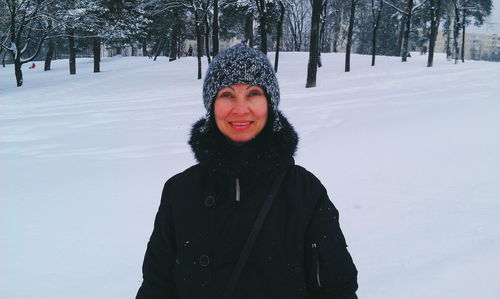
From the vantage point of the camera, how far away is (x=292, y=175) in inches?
72.9

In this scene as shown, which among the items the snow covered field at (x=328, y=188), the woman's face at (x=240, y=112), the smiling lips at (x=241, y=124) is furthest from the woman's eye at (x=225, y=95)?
the snow covered field at (x=328, y=188)

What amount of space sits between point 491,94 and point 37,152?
1271 cm

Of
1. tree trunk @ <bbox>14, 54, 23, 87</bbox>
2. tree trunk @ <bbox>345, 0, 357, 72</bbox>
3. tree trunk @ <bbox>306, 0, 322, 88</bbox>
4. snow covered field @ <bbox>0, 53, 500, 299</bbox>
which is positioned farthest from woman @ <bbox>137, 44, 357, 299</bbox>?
tree trunk @ <bbox>14, 54, 23, 87</bbox>

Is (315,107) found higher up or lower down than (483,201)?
higher up

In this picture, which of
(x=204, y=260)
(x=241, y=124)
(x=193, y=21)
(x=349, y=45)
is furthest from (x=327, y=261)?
(x=193, y=21)

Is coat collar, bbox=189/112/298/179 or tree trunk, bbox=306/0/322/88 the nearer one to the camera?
coat collar, bbox=189/112/298/179

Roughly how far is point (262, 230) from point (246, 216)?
93 millimetres

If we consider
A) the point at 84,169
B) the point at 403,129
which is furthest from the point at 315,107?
the point at 84,169

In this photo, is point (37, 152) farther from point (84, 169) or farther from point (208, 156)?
point (208, 156)

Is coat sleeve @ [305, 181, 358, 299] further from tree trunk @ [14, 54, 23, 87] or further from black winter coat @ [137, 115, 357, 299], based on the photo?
tree trunk @ [14, 54, 23, 87]

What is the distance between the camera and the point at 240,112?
69.7 inches

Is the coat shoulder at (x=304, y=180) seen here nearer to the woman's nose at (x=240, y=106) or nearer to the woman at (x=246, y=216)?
the woman at (x=246, y=216)

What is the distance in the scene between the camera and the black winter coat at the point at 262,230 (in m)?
1.70

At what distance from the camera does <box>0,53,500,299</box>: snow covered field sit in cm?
344
